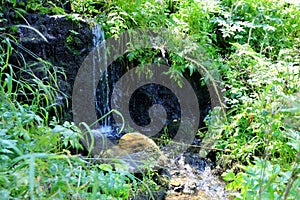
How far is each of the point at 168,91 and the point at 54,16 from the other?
4.85 ft

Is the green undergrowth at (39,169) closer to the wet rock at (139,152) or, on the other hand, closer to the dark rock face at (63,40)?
the wet rock at (139,152)

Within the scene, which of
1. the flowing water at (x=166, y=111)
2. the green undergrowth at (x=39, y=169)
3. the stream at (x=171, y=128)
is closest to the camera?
the green undergrowth at (x=39, y=169)

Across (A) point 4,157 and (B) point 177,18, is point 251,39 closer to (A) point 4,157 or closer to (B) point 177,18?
(B) point 177,18


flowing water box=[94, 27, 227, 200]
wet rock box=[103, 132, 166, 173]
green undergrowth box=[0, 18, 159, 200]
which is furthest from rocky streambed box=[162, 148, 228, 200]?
green undergrowth box=[0, 18, 159, 200]

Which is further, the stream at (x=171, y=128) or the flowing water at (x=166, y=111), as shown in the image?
the flowing water at (x=166, y=111)

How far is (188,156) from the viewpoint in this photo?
3217mm

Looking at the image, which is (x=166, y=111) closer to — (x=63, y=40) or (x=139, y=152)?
(x=139, y=152)

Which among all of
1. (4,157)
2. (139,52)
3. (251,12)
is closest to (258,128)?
(139,52)

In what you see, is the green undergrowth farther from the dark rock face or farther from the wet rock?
the dark rock face

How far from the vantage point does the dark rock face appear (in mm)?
2979

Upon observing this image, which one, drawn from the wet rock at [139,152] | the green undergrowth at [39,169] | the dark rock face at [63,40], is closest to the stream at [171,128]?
the wet rock at [139,152]

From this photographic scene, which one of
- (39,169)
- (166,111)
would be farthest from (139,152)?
(39,169)

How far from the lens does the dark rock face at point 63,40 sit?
2.98 meters

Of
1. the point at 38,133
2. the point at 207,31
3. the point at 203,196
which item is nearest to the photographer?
the point at 38,133
